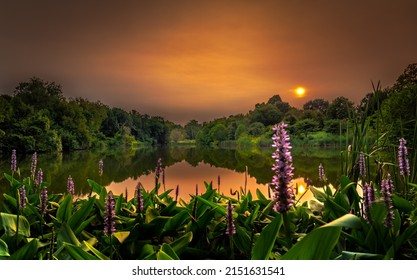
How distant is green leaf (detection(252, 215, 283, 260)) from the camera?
107 centimetres

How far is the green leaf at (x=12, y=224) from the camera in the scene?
4.62 ft

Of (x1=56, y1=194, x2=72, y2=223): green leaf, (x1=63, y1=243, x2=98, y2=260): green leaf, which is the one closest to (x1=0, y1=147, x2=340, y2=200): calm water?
(x1=56, y1=194, x2=72, y2=223): green leaf

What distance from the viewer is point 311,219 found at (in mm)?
1530

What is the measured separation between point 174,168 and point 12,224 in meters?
0.87

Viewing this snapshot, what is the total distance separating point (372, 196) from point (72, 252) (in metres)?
0.83

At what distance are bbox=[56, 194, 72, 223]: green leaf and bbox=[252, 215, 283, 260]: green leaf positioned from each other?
72 centimetres

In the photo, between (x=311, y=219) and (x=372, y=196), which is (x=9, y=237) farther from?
(x=372, y=196)

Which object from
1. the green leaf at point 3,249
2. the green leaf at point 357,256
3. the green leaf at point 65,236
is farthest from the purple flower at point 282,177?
the green leaf at point 3,249

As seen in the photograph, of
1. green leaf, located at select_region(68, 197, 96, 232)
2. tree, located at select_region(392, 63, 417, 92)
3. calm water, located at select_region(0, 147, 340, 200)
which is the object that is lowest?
green leaf, located at select_region(68, 197, 96, 232)

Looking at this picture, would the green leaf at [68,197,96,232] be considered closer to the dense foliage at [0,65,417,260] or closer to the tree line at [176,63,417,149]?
the dense foliage at [0,65,417,260]
